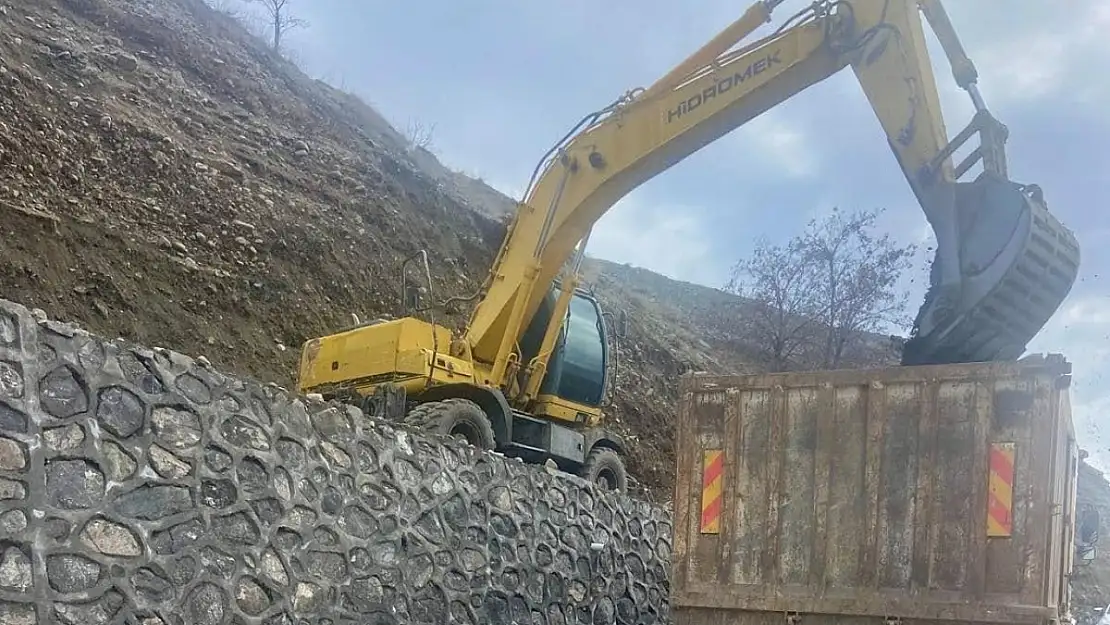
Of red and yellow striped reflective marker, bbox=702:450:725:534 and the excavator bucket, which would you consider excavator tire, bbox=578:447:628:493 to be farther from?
red and yellow striped reflective marker, bbox=702:450:725:534

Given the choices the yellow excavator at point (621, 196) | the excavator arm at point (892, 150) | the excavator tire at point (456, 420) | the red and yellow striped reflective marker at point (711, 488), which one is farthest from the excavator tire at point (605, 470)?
the red and yellow striped reflective marker at point (711, 488)

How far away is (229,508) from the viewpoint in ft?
19.8

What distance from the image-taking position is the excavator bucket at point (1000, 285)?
6734mm

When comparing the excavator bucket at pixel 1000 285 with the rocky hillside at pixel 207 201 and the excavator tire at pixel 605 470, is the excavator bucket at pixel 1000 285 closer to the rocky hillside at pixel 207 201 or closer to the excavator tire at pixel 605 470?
the excavator tire at pixel 605 470

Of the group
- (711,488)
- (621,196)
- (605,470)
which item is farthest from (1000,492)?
(605,470)

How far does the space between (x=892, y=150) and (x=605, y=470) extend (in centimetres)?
526

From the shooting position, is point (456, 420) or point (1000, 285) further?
point (456, 420)

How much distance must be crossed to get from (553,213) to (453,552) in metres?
4.38

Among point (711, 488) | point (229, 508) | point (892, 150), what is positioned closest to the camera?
point (711, 488)

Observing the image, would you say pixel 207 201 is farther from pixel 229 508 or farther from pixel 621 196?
pixel 229 508

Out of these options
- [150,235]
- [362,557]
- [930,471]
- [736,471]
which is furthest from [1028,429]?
[150,235]

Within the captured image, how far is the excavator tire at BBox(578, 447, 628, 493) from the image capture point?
38.3ft

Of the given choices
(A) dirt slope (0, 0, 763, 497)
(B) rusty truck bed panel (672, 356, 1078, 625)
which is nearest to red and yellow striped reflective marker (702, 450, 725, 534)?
(B) rusty truck bed panel (672, 356, 1078, 625)

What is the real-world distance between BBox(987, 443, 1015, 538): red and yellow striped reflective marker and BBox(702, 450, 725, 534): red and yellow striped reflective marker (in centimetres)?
144
